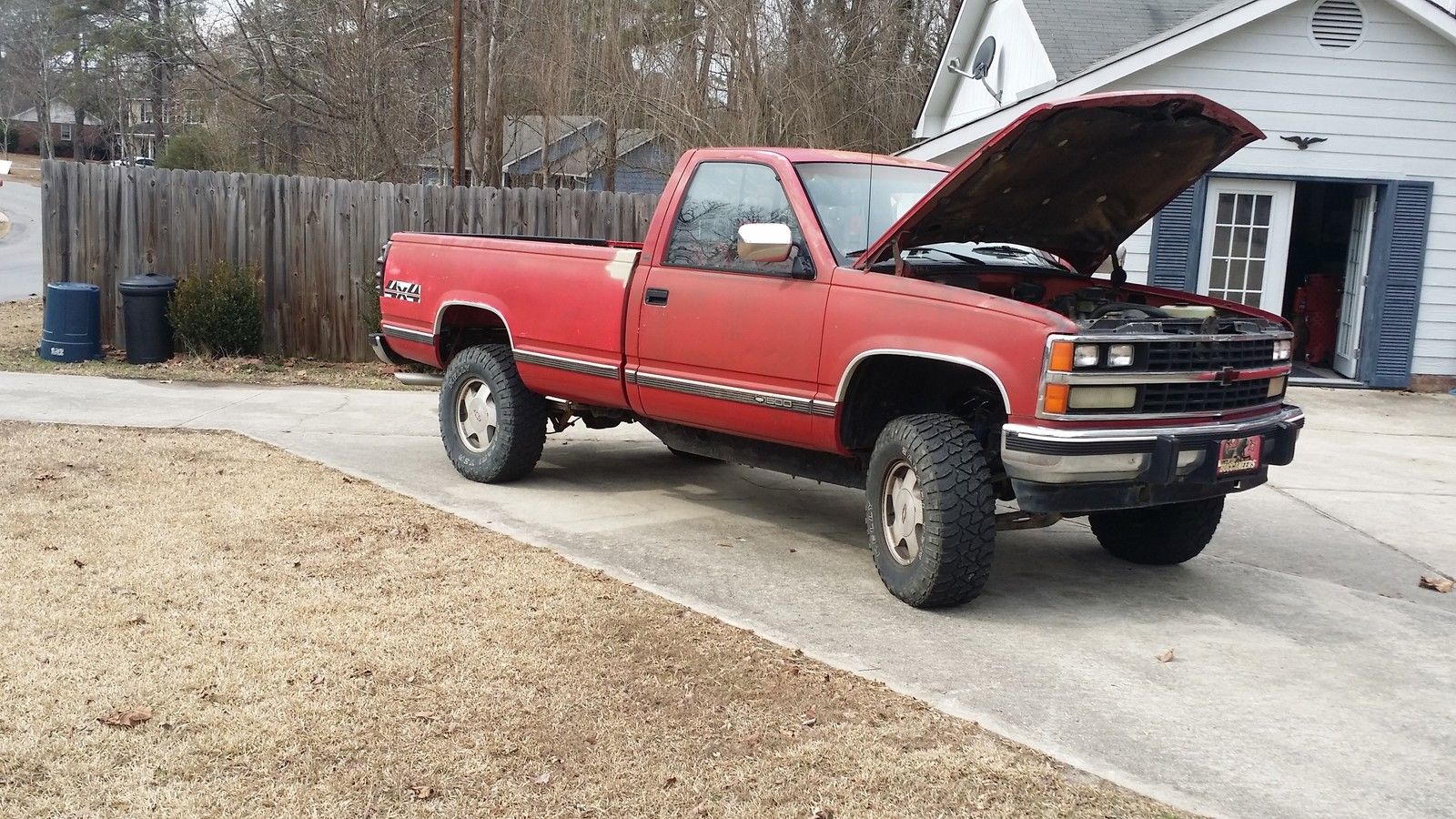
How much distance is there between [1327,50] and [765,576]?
427 inches

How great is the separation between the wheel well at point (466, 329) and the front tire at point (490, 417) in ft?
0.58

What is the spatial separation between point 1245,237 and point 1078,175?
8.76m

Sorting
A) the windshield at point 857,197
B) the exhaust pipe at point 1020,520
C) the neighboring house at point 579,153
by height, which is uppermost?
the neighboring house at point 579,153

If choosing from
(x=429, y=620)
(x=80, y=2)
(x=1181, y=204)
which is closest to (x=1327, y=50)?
(x=1181, y=204)

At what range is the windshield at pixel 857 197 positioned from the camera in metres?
6.27

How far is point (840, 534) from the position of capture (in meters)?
7.05

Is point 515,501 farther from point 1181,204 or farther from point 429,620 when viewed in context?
point 1181,204

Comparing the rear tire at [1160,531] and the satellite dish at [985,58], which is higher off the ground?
the satellite dish at [985,58]

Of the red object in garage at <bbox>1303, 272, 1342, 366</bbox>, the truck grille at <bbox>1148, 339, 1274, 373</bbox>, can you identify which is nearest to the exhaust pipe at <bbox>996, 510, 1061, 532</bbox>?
the truck grille at <bbox>1148, 339, 1274, 373</bbox>

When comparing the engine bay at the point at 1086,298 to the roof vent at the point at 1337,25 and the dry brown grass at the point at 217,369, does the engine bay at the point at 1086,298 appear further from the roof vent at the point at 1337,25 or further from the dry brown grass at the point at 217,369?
the roof vent at the point at 1337,25

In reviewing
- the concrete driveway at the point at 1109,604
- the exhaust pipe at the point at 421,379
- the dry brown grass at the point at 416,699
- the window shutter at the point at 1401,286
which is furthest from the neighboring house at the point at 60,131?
the dry brown grass at the point at 416,699

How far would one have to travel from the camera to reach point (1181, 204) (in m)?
13.7

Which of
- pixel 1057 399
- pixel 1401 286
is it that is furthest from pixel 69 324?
pixel 1401 286

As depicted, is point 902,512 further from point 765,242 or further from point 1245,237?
point 1245,237
